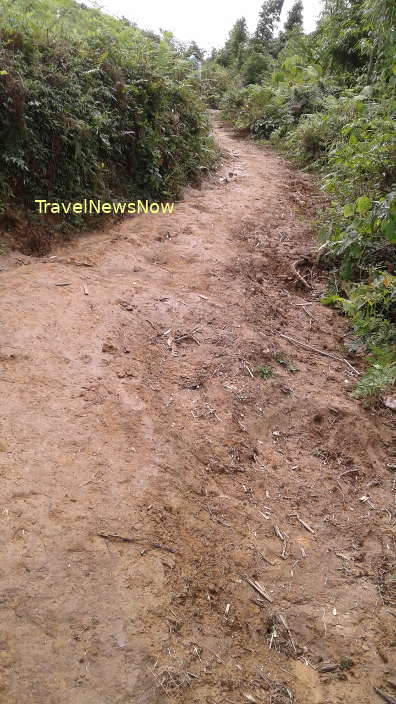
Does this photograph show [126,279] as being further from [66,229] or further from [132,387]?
[132,387]

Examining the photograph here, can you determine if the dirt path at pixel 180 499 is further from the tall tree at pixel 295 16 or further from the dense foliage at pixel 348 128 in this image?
the tall tree at pixel 295 16

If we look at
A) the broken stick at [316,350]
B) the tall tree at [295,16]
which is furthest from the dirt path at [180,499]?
the tall tree at [295,16]

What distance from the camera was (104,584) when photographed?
2031mm

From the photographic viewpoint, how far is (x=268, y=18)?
782 inches

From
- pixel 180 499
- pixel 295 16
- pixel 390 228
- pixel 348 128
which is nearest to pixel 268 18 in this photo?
pixel 295 16

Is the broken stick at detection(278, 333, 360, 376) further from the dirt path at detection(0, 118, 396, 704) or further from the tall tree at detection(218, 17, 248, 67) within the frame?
the tall tree at detection(218, 17, 248, 67)

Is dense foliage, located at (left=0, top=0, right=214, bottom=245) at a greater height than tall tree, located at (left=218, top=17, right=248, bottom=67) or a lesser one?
lesser

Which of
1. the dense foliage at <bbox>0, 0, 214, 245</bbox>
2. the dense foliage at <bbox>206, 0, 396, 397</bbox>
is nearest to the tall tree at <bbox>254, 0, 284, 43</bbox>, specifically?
the dense foliage at <bbox>206, 0, 396, 397</bbox>

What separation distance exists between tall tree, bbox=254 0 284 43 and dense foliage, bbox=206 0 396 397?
5 cm

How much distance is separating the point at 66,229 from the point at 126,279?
111cm

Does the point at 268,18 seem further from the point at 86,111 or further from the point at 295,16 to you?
the point at 86,111

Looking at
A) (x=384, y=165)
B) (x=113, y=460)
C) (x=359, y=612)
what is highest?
(x=384, y=165)

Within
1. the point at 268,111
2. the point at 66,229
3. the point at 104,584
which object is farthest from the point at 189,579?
the point at 268,111

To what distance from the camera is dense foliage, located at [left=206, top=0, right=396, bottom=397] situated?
4.37 m
